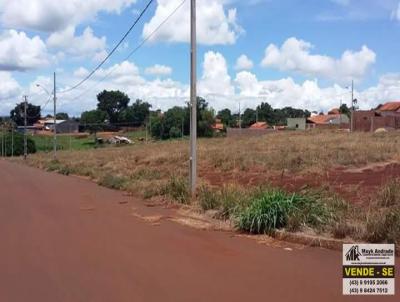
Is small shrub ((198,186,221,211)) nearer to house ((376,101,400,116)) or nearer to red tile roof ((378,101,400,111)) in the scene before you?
house ((376,101,400,116))

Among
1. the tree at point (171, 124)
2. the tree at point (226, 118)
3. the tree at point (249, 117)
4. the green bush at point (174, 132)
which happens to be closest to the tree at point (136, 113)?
the tree at point (226, 118)

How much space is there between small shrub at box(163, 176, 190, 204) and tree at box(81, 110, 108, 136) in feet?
389

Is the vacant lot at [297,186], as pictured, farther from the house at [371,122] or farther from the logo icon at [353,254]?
the house at [371,122]

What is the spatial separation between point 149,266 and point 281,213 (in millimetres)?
3488

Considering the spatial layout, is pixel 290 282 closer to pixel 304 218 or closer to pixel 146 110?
pixel 304 218

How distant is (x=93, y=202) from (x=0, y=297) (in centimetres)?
1158

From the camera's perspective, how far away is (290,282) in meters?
7.44

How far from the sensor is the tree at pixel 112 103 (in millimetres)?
156500

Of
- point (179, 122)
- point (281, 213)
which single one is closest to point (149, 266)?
point (281, 213)

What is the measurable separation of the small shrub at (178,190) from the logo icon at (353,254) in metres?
10.5

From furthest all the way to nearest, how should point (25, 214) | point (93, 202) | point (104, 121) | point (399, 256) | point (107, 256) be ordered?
point (104, 121) → point (93, 202) → point (25, 214) → point (107, 256) → point (399, 256)

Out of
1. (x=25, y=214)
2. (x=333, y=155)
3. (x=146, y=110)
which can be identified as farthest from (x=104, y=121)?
(x=25, y=214)

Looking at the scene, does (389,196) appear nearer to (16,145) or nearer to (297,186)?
(297,186)

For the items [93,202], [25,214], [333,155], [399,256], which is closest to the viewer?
[399,256]
